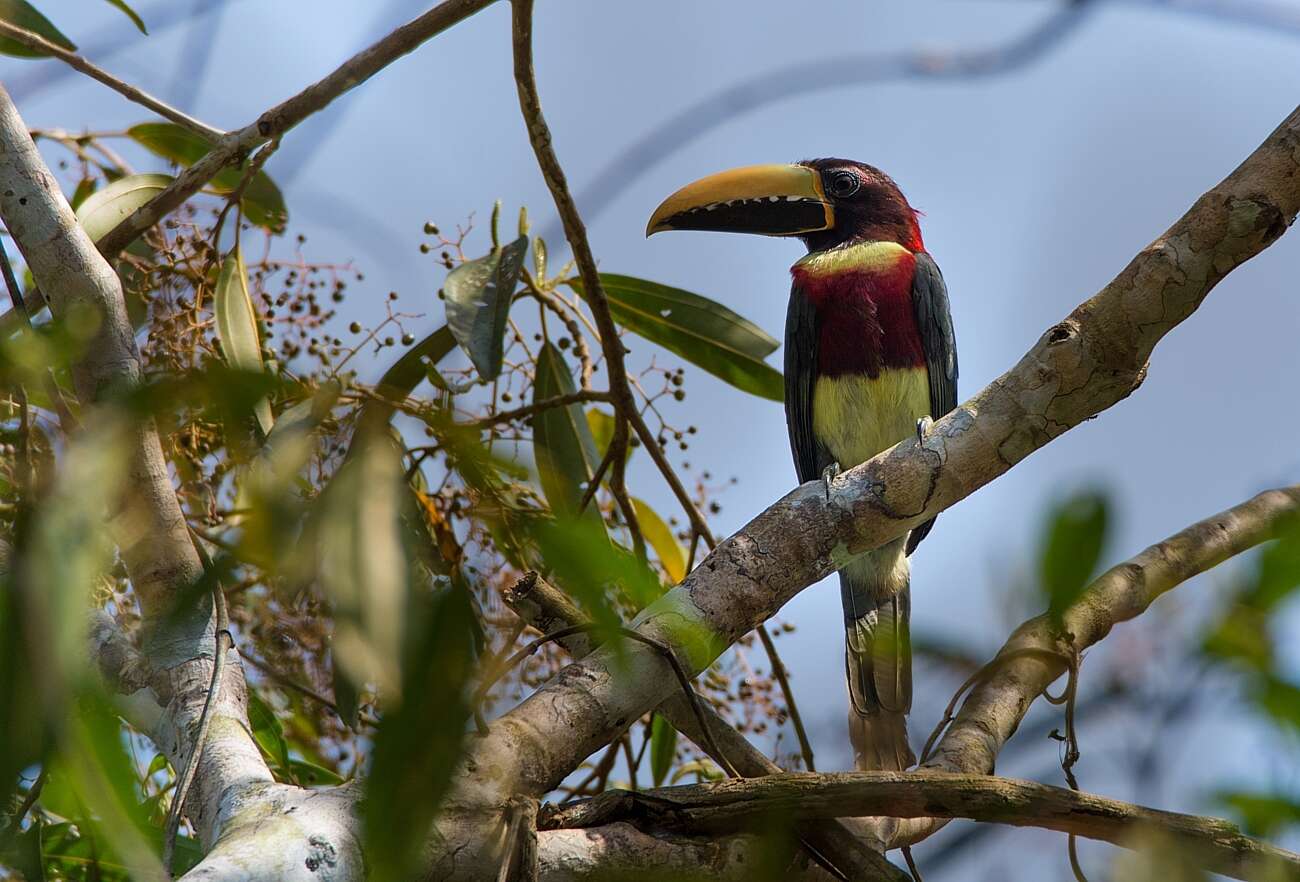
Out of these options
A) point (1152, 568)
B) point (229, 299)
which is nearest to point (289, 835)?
point (229, 299)

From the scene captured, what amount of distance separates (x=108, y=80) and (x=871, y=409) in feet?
6.75

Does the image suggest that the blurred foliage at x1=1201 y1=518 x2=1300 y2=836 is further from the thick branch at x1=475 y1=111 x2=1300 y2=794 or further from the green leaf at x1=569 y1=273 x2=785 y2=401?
the green leaf at x1=569 y1=273 x2=785 y2=401

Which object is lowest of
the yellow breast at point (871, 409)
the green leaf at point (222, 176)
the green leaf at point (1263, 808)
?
the green leaf at point (1263, 808)

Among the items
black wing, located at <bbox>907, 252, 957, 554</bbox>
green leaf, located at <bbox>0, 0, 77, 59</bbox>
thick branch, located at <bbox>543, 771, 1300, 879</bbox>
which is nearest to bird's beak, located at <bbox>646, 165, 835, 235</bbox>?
black wing, located at <bbox>907, 252, 957, 554</bbox>

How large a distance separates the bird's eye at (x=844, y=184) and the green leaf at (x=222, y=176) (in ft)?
5.66

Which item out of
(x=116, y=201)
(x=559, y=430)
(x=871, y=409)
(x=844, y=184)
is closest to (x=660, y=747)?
(x=559, y=430)

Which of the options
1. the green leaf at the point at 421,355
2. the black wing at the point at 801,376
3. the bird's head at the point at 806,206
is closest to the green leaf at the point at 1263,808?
the green leaf at the point at 421,355

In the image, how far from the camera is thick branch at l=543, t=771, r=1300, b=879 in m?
1.45

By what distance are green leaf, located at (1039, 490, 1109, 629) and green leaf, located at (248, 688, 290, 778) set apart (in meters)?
1.61

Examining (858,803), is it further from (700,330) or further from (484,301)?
(700,330)

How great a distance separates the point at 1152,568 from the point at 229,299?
6.24 feet

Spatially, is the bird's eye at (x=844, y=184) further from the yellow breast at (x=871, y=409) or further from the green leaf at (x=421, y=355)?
the green leaf at (x=421, y=355)

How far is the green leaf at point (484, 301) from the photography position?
2180mm

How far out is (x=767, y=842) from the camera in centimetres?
145
